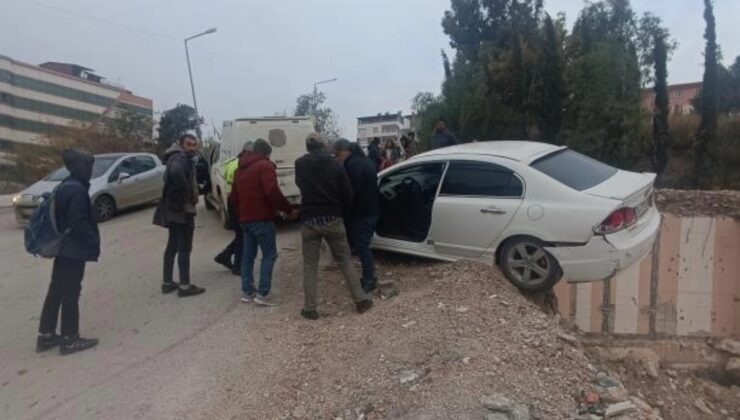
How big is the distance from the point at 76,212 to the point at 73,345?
1.31 m

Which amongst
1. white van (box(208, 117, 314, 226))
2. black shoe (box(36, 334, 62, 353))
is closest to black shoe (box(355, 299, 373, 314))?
black shoe (box(36, 334, 62, 353))

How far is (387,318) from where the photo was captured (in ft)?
17.5

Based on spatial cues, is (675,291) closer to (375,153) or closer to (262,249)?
(375,153)

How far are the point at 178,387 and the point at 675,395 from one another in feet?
→ 19.7

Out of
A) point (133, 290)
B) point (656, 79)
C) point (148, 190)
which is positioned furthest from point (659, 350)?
point (656, 79)

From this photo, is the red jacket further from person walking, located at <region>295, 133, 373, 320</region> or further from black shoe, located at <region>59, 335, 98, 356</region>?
black shoe, located at <region>59, 335, 98, 356</region>

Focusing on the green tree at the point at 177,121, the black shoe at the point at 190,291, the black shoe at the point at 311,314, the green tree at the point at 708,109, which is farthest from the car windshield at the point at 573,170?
the green tree at the point at 177,121

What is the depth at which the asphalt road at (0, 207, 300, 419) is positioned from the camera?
4422mm

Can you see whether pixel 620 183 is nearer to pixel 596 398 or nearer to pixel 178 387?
pixel 596 398

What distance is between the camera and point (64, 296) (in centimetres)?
534

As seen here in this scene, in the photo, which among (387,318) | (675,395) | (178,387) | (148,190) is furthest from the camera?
(148,190)

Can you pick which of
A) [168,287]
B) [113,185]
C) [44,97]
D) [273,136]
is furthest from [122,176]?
[44,97]

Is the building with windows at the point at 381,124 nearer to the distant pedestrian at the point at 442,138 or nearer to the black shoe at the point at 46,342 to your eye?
the distant pedestrian at the point at 442,138

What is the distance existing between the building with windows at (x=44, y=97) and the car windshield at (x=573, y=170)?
237ft
